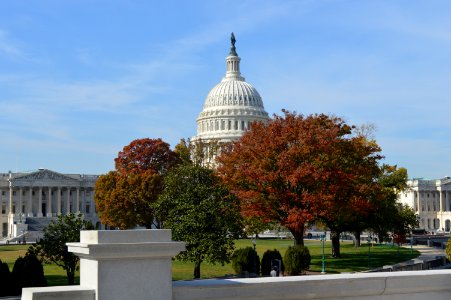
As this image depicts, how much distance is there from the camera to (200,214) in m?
36.9

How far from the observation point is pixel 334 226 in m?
52.7

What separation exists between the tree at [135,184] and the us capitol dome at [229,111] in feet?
Answer: 253

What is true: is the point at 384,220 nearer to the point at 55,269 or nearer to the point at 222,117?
the point at 55,269

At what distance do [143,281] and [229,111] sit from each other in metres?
169

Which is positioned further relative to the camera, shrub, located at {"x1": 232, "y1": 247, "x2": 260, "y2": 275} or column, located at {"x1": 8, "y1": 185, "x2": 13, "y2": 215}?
column, located at {"x1": 8, "y1": 185, "x2": 13, "y2": 215}

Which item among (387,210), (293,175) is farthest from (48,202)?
(293,175)

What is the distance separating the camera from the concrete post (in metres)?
7.43

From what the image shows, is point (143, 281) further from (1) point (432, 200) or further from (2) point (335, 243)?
(1) point (432, 200)

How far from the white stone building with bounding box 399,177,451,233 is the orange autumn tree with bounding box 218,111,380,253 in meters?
138

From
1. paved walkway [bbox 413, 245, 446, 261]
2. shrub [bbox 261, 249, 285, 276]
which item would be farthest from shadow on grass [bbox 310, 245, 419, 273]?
shrub [bbox 261, 249, 285, 276]

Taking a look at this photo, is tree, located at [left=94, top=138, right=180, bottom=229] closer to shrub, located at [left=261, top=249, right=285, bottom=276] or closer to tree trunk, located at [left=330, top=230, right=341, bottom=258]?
tree trunk, located at [left=330, top=230, right=341, bottom=258]

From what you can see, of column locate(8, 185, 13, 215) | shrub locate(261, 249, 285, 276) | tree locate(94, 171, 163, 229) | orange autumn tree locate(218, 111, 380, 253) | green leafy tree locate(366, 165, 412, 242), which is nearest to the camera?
shrub locate(261, 249, 285, 276)

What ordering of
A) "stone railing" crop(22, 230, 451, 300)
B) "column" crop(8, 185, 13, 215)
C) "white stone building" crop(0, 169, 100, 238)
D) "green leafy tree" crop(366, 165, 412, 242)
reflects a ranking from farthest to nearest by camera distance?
"white stone building" crop(0, 169, 100, 238)
"column" crop(8, 185, 13, 215)
"green leafy tree" crop(366, 165, 412, 242)
"stone railing" crop(22, 230, 451, 300)

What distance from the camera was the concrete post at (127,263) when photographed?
7434 mm
